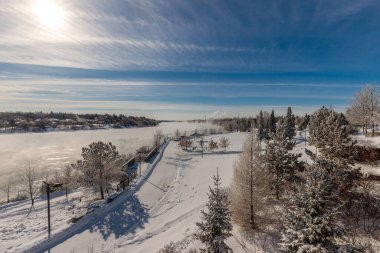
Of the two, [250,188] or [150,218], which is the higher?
[250,188]

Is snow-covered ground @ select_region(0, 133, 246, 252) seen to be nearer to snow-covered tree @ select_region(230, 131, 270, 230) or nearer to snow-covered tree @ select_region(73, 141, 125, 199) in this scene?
snow-covered tree @ select_region(230, 131, 270, 230)

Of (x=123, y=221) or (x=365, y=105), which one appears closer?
(x=123, y=221)

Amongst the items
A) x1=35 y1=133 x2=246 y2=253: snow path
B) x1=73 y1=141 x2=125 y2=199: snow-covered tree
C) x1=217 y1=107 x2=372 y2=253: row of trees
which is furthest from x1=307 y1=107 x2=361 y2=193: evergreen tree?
x1=73 y1=141 x2=125 y2=199: snow-covered tree

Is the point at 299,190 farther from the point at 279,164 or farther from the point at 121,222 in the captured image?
the point at 121,222

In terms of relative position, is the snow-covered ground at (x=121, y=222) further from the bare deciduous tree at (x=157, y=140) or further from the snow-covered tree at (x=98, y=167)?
the bare deciduous tree at (x=157, y=140)

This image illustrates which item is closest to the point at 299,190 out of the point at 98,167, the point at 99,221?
the point at 99,221

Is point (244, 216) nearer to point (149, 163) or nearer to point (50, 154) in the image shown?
point (149, 163)

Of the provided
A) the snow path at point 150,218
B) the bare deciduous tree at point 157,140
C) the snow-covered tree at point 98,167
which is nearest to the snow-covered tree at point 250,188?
the snow path at point 150,218
